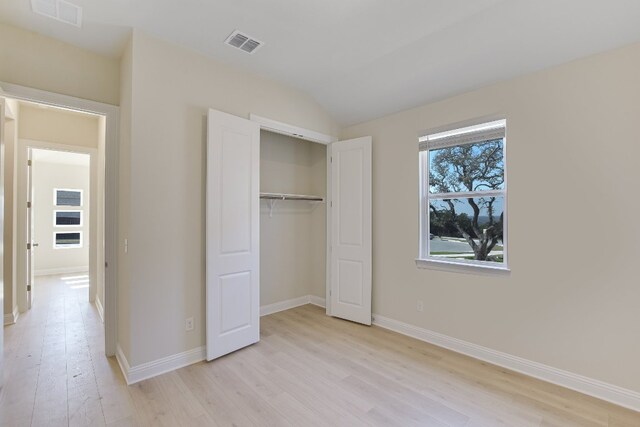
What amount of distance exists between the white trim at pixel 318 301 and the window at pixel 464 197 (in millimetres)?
1739

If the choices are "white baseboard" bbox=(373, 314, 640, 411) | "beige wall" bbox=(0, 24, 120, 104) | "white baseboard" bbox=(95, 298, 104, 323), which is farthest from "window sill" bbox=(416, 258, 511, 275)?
"white baseboard" bbox=(95, 298, 104, 323)

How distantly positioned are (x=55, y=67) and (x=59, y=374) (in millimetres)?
2660

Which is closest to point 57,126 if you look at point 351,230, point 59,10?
point 59,10

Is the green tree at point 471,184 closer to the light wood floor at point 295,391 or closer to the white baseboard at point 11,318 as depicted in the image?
the light wood floor at point 295,391

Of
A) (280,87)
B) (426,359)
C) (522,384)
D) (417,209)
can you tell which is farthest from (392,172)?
(522,384)

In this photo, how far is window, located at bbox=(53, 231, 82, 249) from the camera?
23.4ft

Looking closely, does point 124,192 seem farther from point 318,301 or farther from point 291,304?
point 318,301

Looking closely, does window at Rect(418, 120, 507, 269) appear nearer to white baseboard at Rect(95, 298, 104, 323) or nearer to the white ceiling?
the white ceiling

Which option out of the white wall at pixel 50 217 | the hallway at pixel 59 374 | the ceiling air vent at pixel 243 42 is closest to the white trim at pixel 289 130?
the ceiling air vent at pixel 243 42

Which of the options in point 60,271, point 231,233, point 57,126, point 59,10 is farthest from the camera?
point 60,271

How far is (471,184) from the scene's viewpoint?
301cm

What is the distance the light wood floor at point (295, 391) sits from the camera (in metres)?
1.94

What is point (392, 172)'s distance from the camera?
354cm

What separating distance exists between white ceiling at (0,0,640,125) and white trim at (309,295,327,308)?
3111mm
